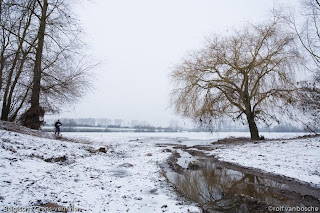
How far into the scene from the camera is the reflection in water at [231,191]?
3496mm

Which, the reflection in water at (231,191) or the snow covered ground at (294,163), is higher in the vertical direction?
the snow covered ground at (294,163)

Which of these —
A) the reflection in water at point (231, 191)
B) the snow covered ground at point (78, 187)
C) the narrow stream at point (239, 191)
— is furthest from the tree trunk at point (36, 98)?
the reflection in water at point (231, 191)

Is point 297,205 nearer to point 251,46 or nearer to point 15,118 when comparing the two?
point 251,46

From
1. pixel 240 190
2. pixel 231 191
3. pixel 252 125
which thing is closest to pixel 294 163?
pixel 240 190

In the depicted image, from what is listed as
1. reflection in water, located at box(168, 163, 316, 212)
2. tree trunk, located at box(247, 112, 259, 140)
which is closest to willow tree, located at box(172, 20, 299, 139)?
tree trunk, located at box(247, 112, 259, 140)

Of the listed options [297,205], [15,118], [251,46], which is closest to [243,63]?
[251,46]

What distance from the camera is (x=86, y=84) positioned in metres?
11.3

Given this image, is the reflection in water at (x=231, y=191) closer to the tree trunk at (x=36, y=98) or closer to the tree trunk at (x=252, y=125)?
the tree trunk at (x=252, y=125)

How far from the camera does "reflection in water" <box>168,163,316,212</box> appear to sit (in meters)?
3.50

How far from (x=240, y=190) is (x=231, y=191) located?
0.26 metres

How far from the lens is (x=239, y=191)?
4320mm

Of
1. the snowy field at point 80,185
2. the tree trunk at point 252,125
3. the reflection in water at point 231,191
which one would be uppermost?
the tree trunk at point 252,125

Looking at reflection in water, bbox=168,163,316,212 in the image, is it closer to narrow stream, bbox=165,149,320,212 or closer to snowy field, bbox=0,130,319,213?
narrow stream, bbox=165,149,320,212

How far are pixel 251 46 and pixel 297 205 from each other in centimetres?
1194
